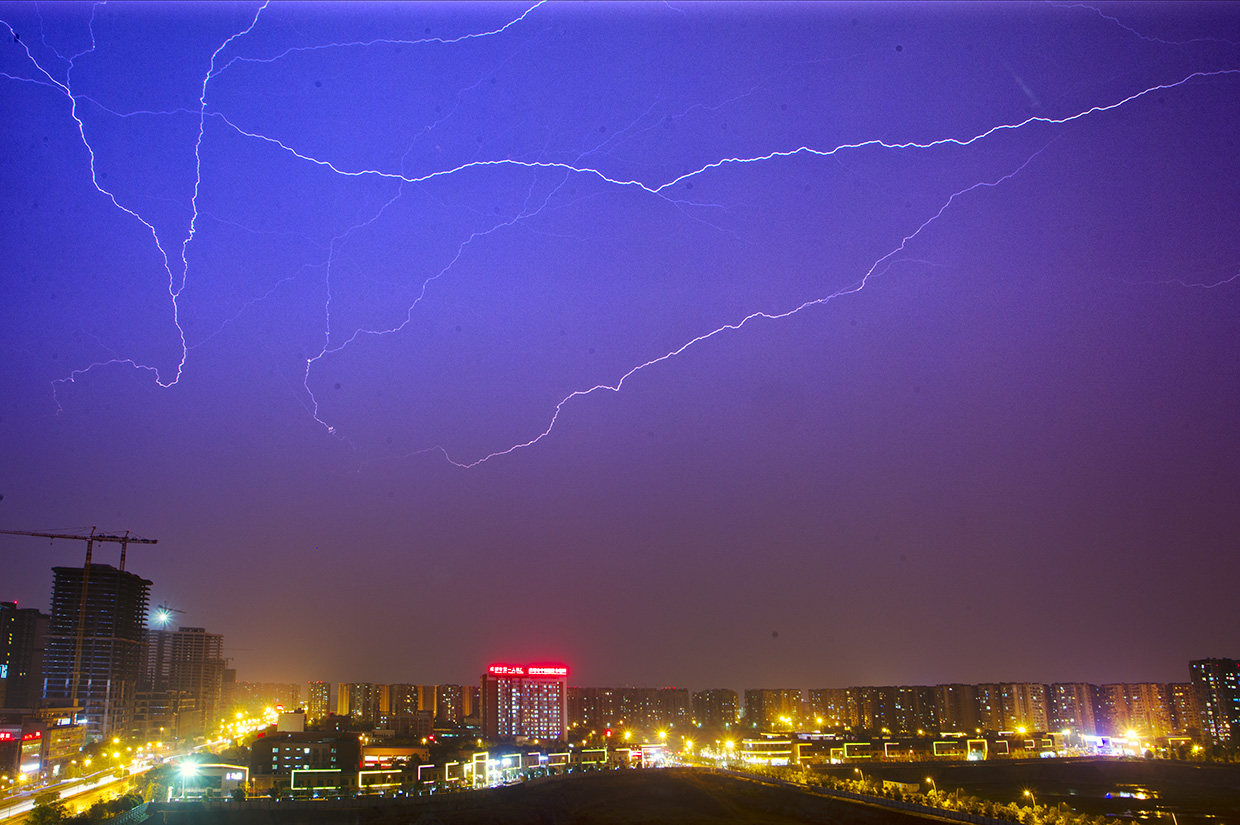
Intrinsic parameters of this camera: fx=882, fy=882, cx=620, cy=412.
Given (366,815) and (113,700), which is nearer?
(366,815)

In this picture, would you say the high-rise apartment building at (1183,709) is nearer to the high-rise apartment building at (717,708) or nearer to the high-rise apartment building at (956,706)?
the high-rise apartment building at (956,706)

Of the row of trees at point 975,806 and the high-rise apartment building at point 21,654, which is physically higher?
the high-rise apartment building at point 21,654

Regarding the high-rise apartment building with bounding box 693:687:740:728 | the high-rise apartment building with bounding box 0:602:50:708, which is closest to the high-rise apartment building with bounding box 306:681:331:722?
the high-rise apartment building with bounding box 0:602:50:708

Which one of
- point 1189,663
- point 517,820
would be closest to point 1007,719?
point 1189,663

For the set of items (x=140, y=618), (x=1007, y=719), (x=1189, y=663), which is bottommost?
(x=1007, y=719)

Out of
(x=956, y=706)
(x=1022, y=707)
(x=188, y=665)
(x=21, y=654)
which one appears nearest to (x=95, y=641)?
(x=21, y=654)

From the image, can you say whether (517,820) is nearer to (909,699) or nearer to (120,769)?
(120,769)

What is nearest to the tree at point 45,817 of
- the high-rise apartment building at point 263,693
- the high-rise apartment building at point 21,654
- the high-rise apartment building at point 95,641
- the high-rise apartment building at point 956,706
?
the high-rise apartment building at point 21,654

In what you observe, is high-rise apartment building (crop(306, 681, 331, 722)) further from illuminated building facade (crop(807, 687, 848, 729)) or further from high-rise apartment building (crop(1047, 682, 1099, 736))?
high-rise apartment building (crop(1047, 682, 1099, 736))
